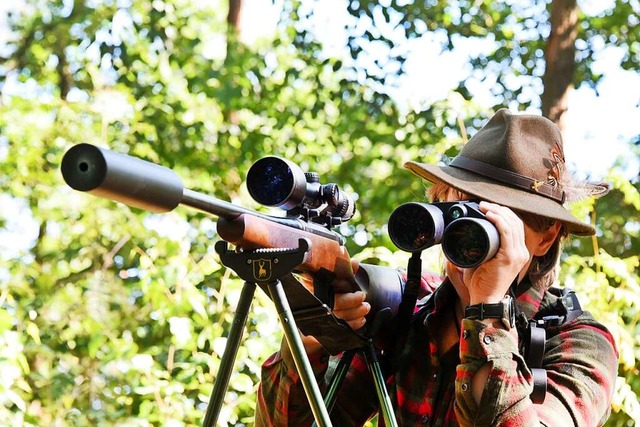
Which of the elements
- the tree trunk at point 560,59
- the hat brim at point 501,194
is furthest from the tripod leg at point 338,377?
the tree trunk at point 560,59

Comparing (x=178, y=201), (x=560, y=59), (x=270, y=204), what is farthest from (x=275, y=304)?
(x=560, y=59)

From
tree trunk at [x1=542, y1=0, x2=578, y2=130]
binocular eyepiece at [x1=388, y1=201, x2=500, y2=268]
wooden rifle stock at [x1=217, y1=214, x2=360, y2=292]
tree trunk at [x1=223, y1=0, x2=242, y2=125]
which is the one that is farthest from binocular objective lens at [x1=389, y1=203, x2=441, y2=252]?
tree trunk at [x1=223, y1=0, x2=242, y2=125]

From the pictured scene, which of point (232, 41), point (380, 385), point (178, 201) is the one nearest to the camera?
point (178, 201)

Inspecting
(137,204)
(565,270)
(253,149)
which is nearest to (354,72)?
(253,149)

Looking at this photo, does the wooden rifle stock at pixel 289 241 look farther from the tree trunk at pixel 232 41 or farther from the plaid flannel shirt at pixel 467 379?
the tree trunk at pixel 232 41

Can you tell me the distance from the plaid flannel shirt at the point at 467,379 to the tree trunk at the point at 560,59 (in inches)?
98.2

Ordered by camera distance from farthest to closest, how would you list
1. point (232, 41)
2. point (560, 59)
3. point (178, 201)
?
point (232, 41) → point (560, 59) → point (178, 201)

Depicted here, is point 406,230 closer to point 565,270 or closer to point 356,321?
point 356,321

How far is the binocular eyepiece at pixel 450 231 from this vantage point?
173 cm

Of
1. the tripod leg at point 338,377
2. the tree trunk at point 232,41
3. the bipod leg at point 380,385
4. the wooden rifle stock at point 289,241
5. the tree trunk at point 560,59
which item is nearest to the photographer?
the wooden rifle stock at point 289,241

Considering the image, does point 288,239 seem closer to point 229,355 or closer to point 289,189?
point 289,189

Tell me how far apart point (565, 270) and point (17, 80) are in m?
5.89

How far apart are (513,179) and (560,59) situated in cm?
288

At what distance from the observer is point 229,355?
163cm
